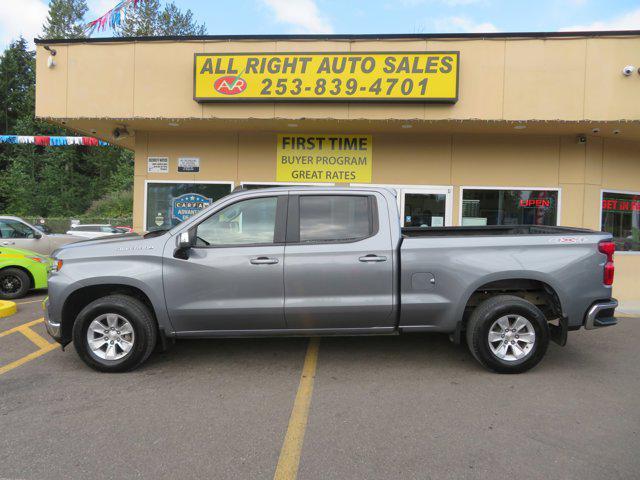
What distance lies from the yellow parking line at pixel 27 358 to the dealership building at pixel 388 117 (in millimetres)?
4829

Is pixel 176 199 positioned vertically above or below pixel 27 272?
above

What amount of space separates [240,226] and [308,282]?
950 millimetres

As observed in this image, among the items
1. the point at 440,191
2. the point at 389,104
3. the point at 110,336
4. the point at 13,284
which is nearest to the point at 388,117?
the point at 389,104

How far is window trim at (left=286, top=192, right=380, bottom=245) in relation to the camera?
4.67m

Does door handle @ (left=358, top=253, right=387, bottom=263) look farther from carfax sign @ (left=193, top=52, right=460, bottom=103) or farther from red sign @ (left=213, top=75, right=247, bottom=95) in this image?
red sign @ (left=213, top=75, right=247, bottom=95)

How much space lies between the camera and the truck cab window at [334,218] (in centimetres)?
473

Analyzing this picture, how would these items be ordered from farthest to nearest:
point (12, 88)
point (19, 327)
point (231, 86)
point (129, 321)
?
point (12, 88) < point (231, 86) < point (19, 327) < point (129, 321)

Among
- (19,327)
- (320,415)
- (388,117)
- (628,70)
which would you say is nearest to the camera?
(320,415)

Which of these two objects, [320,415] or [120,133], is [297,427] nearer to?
[320,415]

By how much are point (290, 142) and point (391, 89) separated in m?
2.55

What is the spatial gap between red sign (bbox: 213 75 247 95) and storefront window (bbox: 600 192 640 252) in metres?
8.07

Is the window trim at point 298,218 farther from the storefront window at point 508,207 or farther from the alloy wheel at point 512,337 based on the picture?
the storefront window at point 508,207

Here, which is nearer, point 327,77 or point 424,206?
point 327,77

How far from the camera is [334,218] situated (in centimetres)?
478
